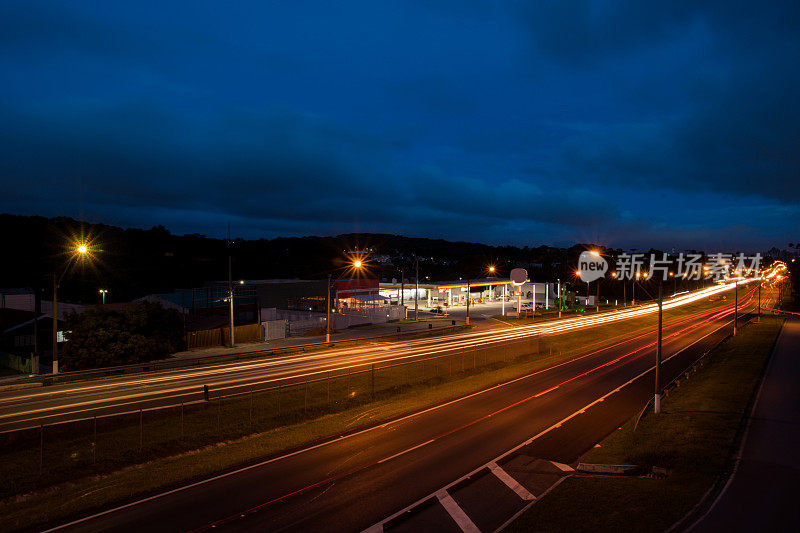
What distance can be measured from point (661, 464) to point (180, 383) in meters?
24.4

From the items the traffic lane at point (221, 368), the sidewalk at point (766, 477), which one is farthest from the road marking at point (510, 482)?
the traffic lane at point (221, 368)

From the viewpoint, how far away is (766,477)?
44.5 ft

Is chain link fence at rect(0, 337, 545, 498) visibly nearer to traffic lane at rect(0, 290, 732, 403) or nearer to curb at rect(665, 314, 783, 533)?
traffic lane at rect(0, 290, 732, 403)

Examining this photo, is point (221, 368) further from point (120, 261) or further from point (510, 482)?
point (120, 261)

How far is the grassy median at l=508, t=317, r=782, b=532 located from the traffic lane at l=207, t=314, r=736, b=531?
1.87m

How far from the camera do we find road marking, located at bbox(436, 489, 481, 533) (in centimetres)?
1142

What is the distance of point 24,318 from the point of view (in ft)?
153

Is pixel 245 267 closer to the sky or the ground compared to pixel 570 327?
closer to the sky

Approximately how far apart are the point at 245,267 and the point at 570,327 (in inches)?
3574

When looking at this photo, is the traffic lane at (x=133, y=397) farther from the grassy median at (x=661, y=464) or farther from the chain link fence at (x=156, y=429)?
the grassy median at (x=661, y=464)

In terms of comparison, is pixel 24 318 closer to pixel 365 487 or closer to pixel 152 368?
pixel 152 368

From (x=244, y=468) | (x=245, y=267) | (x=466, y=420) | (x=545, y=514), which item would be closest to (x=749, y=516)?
(x=545, y=514)

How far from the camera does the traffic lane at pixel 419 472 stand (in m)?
11.8

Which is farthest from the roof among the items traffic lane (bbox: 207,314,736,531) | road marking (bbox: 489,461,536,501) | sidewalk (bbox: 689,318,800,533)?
road marking (bbox: 489,461,536,501)
